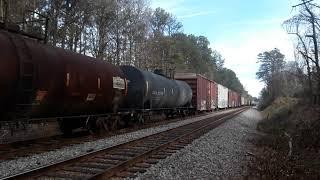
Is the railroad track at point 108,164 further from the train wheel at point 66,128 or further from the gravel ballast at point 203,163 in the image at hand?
the train wheel at point 66,128

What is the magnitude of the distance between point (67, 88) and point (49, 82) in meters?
1.26

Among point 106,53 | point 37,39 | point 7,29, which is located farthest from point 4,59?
point 106,53

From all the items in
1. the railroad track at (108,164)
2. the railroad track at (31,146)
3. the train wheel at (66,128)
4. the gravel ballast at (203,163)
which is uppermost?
the train wheel at (66,128)

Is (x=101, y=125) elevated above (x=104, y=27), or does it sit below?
below

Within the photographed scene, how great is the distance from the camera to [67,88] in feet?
46.9

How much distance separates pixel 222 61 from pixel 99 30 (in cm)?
11172

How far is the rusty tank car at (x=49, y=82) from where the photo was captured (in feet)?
37.3

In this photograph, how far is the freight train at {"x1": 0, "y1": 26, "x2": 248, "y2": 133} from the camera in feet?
37.7

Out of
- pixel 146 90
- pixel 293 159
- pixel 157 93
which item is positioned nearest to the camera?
pixel 293 159

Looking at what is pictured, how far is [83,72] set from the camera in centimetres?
1545

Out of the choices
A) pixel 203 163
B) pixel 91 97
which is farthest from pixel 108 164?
pixel 91 97

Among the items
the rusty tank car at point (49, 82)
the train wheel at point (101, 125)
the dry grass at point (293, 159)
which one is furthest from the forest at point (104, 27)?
the dry grass at point (293, 159)

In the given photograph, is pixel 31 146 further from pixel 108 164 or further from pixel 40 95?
pixel 108 164

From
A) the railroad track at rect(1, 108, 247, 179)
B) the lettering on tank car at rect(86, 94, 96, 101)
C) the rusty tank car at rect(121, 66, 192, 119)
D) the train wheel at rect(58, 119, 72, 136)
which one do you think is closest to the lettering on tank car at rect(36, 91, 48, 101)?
the railroad track at rect(1, 108, 247, 179)
